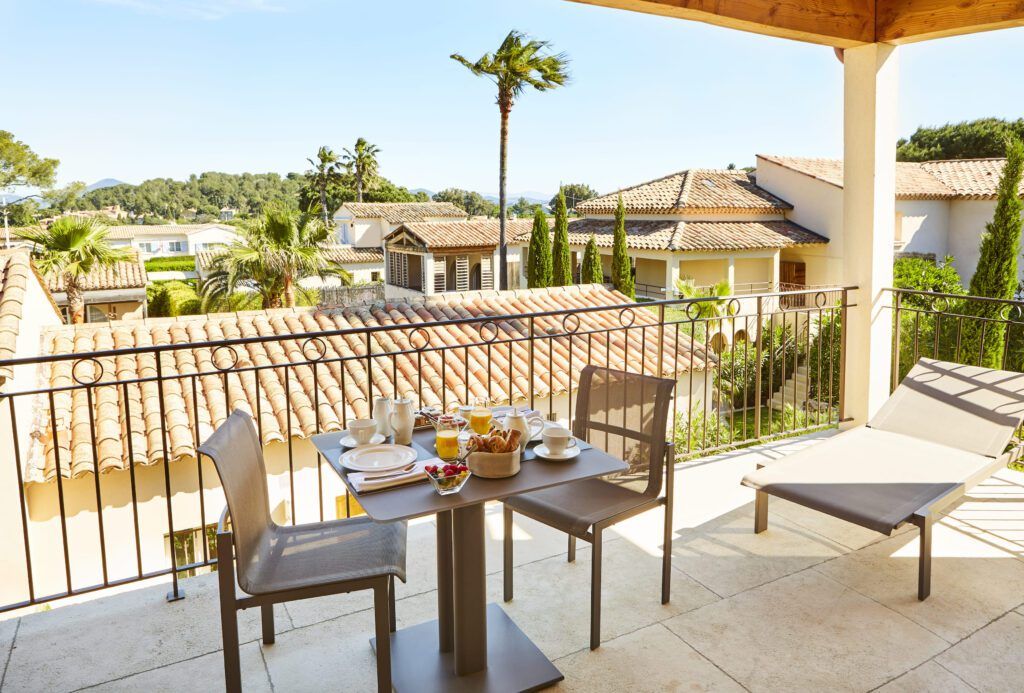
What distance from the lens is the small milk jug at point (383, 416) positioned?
7.79 ft

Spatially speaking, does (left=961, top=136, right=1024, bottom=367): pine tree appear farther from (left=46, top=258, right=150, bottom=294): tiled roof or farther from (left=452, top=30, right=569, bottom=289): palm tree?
(left=46, top=258, right=150, bottom=294): tiled roof

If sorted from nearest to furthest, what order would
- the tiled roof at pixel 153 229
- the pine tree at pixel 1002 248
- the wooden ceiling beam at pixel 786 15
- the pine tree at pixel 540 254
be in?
the wooden ceiling beam at pixel 786 15 < the pine tree at pixel 1002 248 < the pine tree at pixel 540 254 < the tiled roof at pixel 153 229

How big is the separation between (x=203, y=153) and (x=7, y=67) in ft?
49.1

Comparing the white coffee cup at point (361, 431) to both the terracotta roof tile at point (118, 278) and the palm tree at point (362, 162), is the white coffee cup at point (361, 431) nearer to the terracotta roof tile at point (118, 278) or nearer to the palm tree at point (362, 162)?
the terracotta roof tile at point (118, 278)

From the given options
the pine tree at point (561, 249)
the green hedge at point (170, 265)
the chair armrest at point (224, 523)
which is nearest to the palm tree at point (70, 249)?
the pine tree at point (561, 249)

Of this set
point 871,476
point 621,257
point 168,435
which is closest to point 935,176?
point 621,257

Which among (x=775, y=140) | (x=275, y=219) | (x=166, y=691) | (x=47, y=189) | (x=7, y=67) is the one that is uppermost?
(x=7, y=67)

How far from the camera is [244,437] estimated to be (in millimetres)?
A: 2178

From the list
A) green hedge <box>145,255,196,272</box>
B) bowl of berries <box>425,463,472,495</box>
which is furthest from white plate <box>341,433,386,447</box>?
green hedge <box>145,255,196,272</box>

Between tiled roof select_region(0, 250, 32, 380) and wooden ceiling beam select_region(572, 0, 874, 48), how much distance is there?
5531mm

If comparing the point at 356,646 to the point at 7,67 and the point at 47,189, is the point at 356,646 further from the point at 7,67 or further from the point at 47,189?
the point at 7,67

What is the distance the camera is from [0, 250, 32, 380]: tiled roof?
638 cm

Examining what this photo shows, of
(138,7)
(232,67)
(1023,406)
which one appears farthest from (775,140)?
(1023,406)

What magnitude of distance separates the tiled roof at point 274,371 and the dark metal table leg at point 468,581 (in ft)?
13.7
